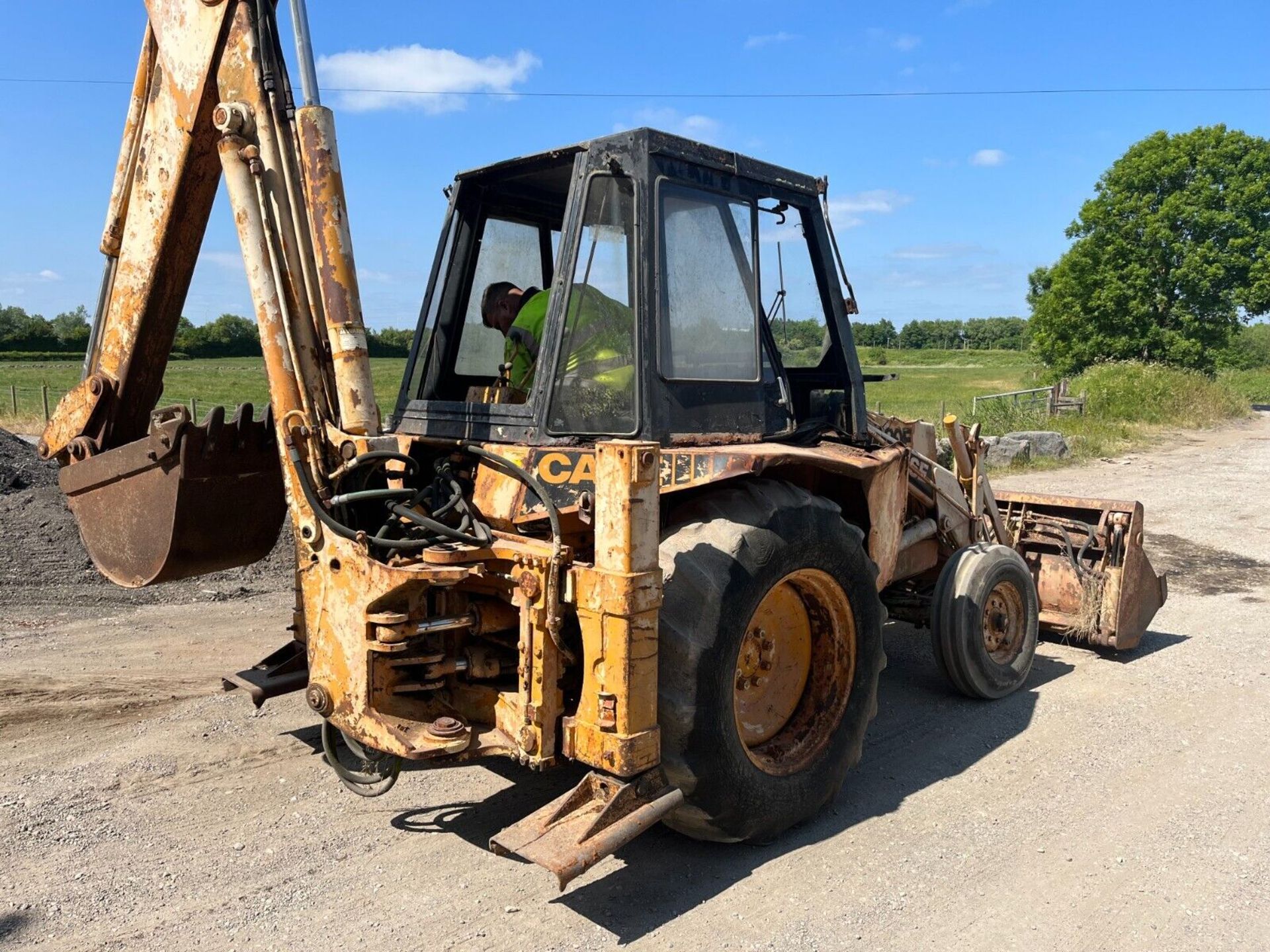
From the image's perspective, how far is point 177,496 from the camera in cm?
409

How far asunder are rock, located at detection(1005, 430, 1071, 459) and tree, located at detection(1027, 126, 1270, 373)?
65.4ft

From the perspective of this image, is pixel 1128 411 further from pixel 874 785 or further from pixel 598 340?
pixel 598 340

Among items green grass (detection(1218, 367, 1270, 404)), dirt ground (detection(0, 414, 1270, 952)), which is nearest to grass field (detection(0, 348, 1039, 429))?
green grass (detection(1218, 367, 1270, 404))

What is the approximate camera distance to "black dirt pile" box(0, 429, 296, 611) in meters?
7.03

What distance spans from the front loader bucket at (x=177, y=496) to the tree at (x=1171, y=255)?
35.2 metres

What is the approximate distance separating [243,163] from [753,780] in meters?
2.96

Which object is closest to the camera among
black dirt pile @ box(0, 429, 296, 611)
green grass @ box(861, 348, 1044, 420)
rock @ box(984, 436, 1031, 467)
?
black dirt pile @ box(0, 429, 296, 611)

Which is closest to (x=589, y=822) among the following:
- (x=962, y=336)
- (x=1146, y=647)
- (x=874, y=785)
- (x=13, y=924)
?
(x=874, y=785)

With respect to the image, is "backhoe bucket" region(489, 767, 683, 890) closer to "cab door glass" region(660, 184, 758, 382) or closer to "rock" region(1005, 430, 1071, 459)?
"cab door glass" region(660, 184, 758, 382)

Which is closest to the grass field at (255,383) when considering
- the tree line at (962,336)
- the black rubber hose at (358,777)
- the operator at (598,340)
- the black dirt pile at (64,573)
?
the black dirt pile at (64,573)

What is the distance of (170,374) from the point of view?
46406mm

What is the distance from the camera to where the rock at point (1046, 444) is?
54.6ft

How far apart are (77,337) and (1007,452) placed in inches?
2268

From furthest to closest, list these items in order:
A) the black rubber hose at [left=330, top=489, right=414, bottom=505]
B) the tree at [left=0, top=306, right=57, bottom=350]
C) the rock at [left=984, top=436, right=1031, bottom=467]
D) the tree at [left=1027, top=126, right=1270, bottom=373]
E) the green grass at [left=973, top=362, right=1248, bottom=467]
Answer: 1. the tree at [left=0, top=306, right=57, bottom=350]
2. the tree at [left=1027, top=126, right=1270, bottom=373]
3. the green grass at [left=973, top=362, right=1248, bottom=467]
4. the rock at [left=984, top=436, right=1031, bottom=467]
5. the black rubber hose at [left=330, top=489, right=414, bottom=505]
